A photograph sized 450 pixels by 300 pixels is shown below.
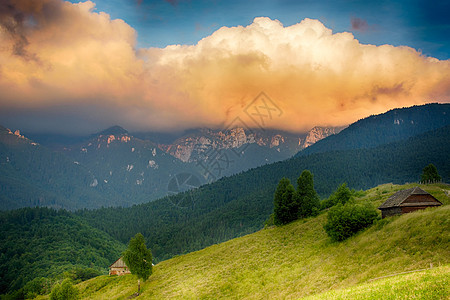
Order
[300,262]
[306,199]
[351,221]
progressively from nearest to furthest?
[300,262]
[351,221]
[306,199]

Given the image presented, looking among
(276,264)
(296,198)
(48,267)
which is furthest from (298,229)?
(48,267)

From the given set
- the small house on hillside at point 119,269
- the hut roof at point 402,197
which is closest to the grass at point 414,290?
the hut roof at point 402,197

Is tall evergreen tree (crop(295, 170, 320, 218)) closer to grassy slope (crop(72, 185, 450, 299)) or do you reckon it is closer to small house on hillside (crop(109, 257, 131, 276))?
grassy slope (crop(72, 185, 450, 299))

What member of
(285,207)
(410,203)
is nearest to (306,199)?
(285,207)

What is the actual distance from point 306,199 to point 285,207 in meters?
6.83

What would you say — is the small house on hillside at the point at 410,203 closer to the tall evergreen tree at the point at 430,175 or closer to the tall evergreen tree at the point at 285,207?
the tall evergreen tree at the point at 285,207

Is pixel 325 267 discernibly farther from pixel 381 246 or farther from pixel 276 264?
pixel 276 264

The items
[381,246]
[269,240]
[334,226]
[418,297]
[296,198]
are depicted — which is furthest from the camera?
[296,198]

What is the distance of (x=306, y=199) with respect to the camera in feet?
309

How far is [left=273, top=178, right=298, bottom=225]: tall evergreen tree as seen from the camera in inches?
3762

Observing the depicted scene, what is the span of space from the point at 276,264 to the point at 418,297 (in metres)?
41.7

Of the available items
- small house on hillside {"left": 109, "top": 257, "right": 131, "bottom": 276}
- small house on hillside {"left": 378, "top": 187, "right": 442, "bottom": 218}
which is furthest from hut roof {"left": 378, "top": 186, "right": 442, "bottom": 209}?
small house on hillside {"left": 109, "top": 257, "right": 131, "bottom": 276}

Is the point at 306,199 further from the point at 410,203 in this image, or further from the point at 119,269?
the point at 119,269

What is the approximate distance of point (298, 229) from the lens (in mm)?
80375
